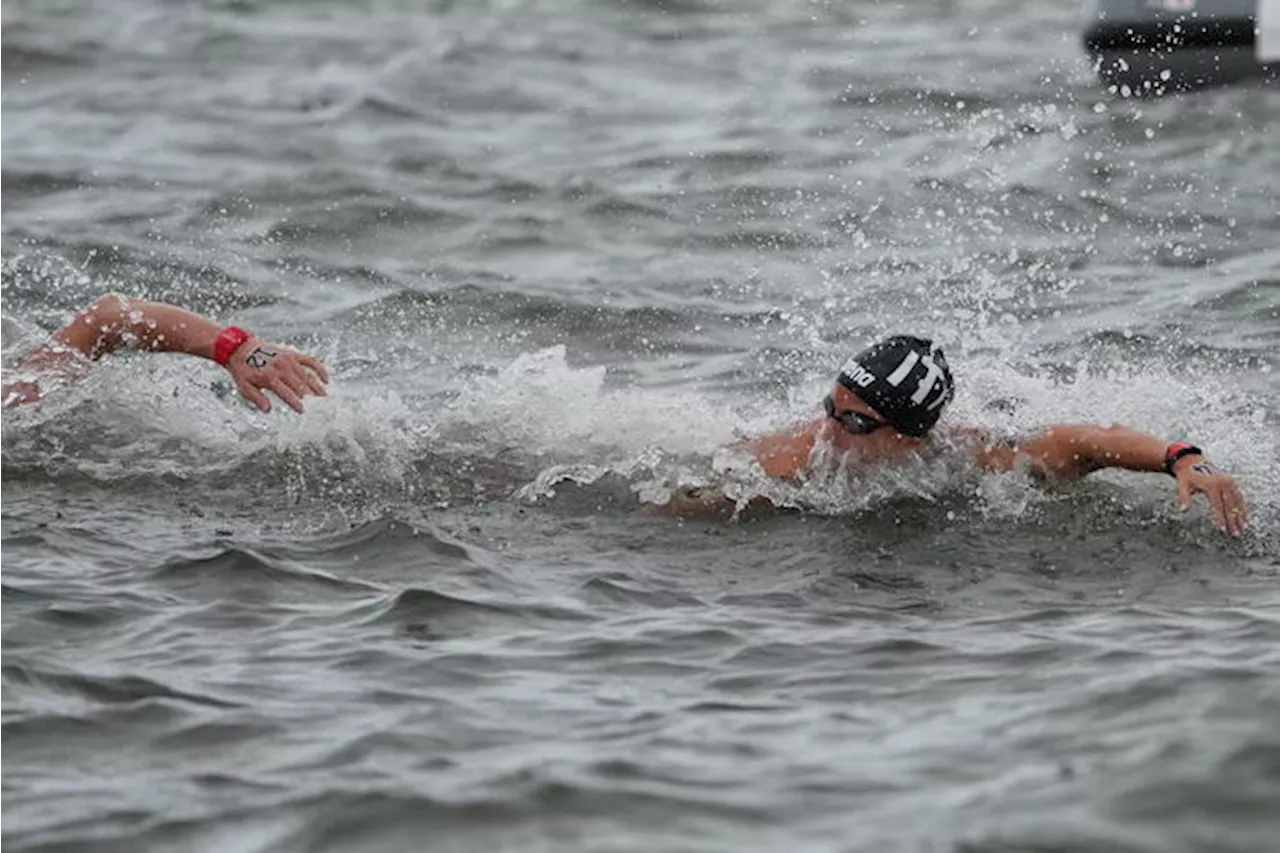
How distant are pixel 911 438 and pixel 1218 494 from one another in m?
1.46


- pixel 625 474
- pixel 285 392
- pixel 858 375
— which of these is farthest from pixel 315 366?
pixel 858 375

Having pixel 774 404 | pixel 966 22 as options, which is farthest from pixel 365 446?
pixel 966 22

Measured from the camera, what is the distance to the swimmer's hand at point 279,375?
9211mm

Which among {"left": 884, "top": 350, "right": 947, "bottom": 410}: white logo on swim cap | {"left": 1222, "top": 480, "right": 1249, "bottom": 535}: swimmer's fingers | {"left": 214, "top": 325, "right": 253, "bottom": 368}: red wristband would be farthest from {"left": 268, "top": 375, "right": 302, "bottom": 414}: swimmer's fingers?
{"left": 1222, "top": 480, "right": 1249, "bottom": 535}: swimmer's fingers

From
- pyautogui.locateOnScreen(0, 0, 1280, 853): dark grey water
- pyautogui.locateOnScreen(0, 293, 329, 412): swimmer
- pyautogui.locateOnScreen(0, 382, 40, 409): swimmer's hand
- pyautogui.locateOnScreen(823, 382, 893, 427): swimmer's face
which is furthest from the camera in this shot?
pyautogui.locateOnScreen(0, 382, 40, 409): swimmer's hand

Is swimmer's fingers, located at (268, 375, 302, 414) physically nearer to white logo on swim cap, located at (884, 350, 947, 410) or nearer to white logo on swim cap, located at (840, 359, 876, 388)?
white logo on swim cap, located at (840, 359, 876, 388)

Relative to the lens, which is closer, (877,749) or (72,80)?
(877,749)

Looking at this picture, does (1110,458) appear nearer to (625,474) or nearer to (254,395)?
(625,474)

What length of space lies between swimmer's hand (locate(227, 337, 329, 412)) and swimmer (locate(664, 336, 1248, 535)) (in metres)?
1.60

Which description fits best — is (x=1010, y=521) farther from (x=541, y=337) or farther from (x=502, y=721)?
(x=541, y=337)

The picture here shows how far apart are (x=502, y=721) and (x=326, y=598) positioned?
1449 millimetres

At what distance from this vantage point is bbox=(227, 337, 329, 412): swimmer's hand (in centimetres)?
921

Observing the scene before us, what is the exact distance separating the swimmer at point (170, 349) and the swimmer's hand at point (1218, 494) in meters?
3.26

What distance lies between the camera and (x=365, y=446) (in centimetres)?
1041
